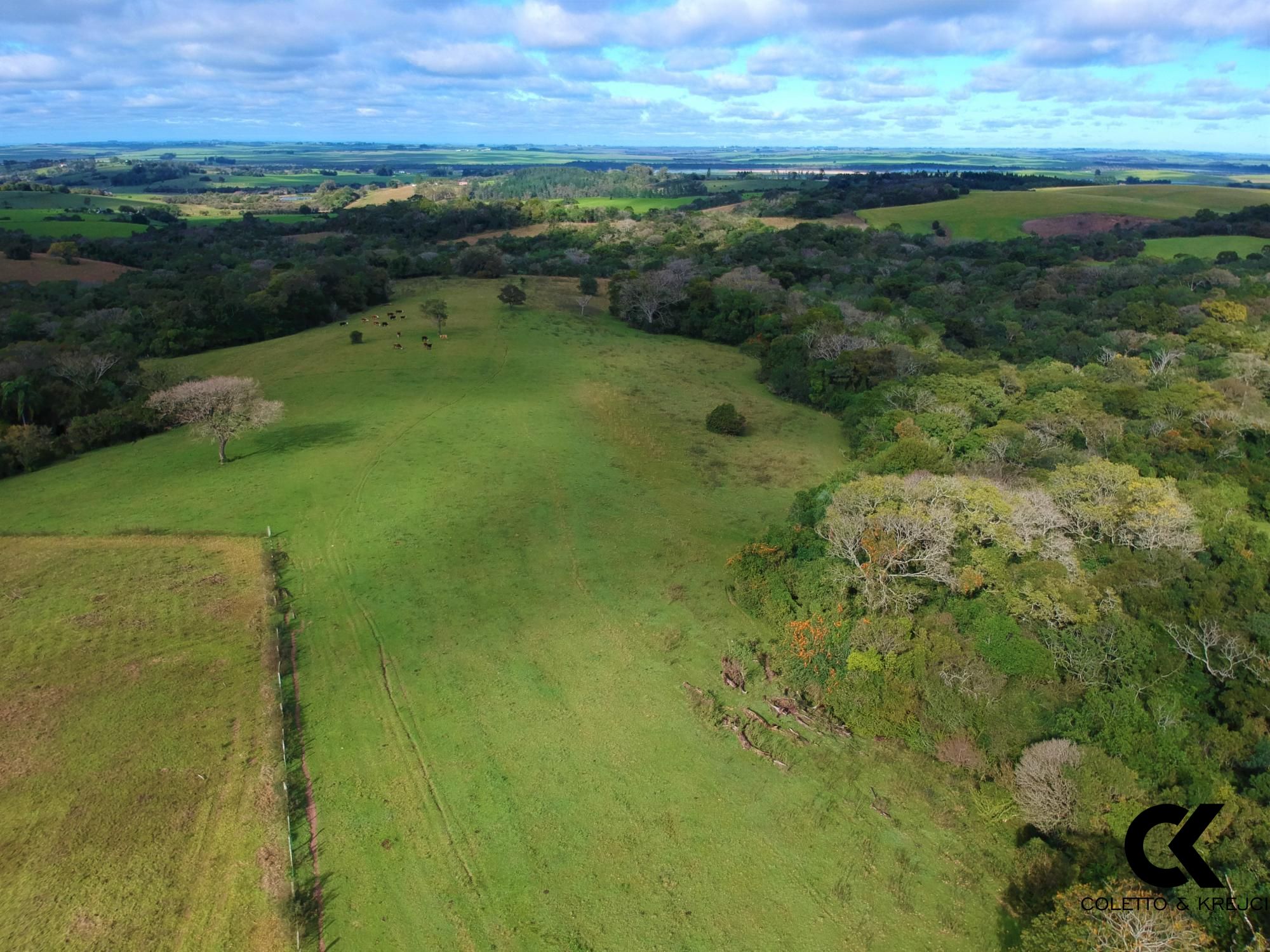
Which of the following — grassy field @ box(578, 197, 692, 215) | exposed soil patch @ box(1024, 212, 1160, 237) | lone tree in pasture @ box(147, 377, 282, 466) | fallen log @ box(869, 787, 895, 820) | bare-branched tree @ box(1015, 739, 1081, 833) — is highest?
grassy field @ box(578, 197, 692, 215)

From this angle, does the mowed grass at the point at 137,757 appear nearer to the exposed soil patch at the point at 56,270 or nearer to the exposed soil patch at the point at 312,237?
the exposed soil patch at the point at 56,270

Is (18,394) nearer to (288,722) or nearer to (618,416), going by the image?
(288,722)

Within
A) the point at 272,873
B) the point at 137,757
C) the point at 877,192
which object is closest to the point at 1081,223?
the point at 877,192

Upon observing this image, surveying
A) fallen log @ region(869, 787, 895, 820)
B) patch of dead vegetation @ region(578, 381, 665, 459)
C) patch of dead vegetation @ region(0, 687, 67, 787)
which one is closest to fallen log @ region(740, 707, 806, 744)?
fallen log @ region(869, 787, 895, 820)

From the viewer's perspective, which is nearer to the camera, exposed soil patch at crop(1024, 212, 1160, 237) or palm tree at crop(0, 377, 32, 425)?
palm tree at crop(0, 377, 32, 425)

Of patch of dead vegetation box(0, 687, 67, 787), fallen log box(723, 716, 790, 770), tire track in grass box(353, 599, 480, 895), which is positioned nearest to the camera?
tire track in grass box(353, 599, 480, 895)

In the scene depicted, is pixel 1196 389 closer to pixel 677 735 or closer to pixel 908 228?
pixel 677 735

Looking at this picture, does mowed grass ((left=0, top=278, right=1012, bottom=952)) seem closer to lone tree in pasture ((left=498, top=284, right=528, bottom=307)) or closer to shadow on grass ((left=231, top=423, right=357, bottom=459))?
shadow on grass ((left=231, top=423, right=357, bottom=459))
